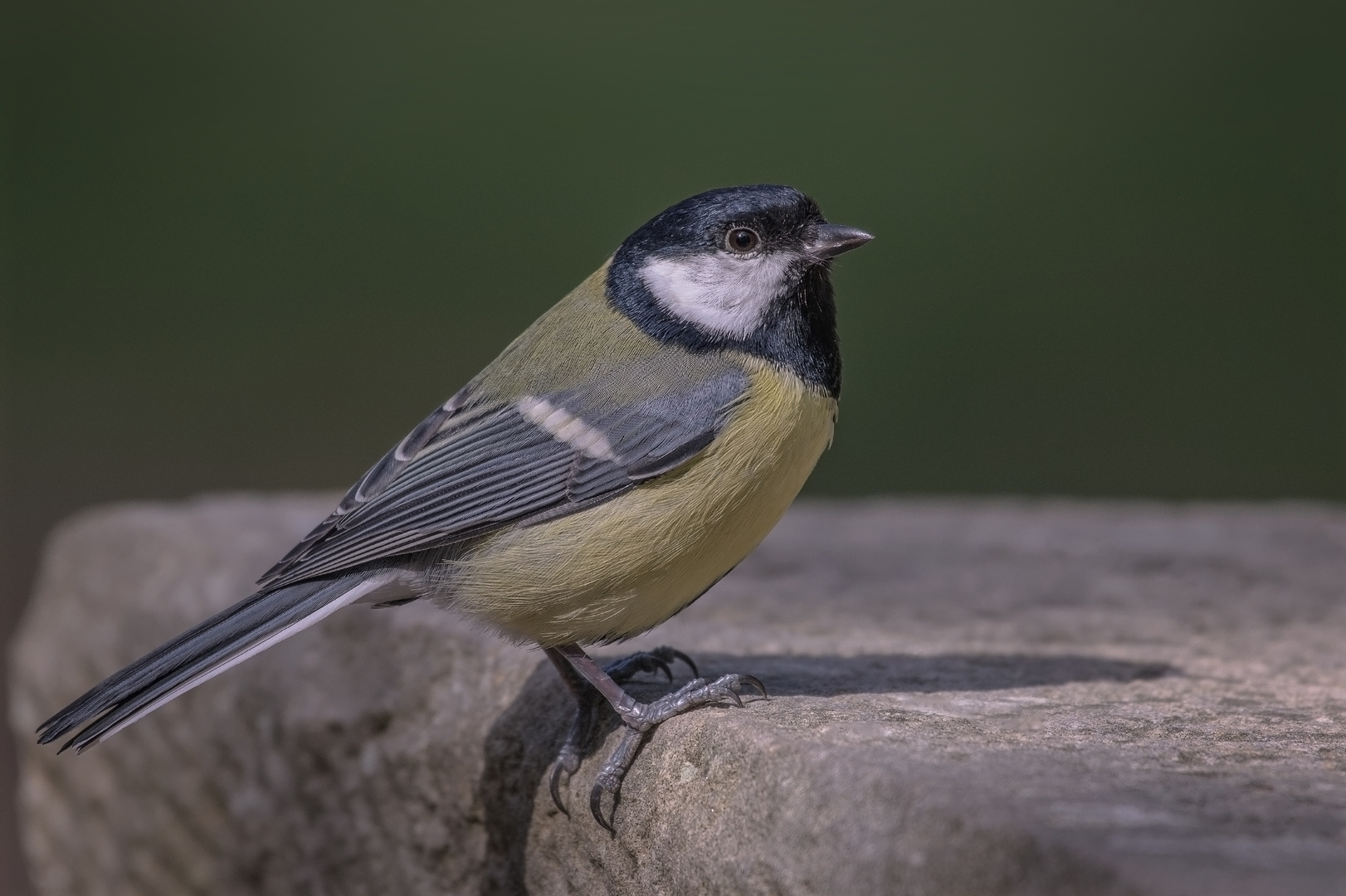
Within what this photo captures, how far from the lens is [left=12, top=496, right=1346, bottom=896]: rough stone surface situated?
5.41 feet

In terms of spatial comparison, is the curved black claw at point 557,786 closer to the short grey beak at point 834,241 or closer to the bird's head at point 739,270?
the bird's head at point 739,270

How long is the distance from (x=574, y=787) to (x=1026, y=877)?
1026mm

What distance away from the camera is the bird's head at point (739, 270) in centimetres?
270

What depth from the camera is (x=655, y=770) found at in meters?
2.18

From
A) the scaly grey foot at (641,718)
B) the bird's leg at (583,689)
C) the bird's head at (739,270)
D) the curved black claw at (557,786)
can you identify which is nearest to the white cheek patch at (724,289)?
the bird's head at (739,270)

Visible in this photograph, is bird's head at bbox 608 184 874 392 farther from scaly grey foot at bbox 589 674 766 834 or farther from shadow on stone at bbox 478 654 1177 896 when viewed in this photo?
scaly grey foot at bbox 589 674 766 834

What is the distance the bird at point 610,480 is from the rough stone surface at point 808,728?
22cm

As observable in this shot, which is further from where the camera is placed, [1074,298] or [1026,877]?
[1074,298]

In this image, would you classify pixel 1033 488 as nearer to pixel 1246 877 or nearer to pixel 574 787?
pixel 574 787

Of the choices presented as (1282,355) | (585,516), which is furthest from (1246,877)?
(1282,355)

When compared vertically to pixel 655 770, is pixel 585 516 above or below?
above

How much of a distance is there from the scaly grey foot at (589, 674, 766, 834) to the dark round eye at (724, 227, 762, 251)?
2.90 feet

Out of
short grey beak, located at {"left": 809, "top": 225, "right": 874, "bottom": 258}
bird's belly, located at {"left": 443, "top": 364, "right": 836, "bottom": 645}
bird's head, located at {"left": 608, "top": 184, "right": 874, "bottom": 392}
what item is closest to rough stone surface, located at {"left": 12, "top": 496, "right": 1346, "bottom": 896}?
bird's belly, located at {"left": 443, "top": 364, "right": 836, "bottom": 645}

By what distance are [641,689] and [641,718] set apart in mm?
266
